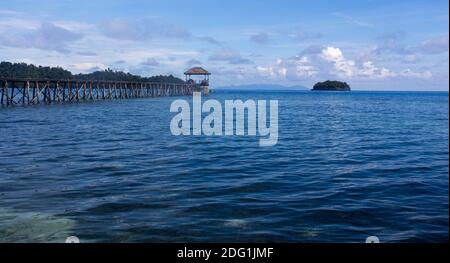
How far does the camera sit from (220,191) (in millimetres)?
12117

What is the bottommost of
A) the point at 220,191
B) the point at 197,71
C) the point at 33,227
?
the point at 33,227

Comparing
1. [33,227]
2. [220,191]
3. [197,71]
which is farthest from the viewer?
[197,71]

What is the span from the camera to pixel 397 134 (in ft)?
90.6

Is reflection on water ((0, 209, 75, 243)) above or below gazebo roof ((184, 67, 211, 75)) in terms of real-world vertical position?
below

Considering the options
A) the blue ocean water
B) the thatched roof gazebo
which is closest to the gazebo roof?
the thatched roof gazebo

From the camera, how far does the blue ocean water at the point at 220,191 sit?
8781mm

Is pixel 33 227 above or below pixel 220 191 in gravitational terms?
below

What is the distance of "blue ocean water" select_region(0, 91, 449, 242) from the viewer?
28.8ft

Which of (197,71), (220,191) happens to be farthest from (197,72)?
(220,191)

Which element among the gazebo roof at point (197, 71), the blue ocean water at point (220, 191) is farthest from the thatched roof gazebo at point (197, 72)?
the blue ocean water at point (220, 191)

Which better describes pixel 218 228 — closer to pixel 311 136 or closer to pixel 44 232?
pixel 44 232

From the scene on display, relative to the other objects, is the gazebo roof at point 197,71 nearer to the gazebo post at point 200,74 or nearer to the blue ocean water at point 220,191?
the gazebo post at point 200,74

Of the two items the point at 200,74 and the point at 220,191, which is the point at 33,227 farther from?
the point at 200,74

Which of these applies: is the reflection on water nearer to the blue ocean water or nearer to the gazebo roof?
the blue ocean water
